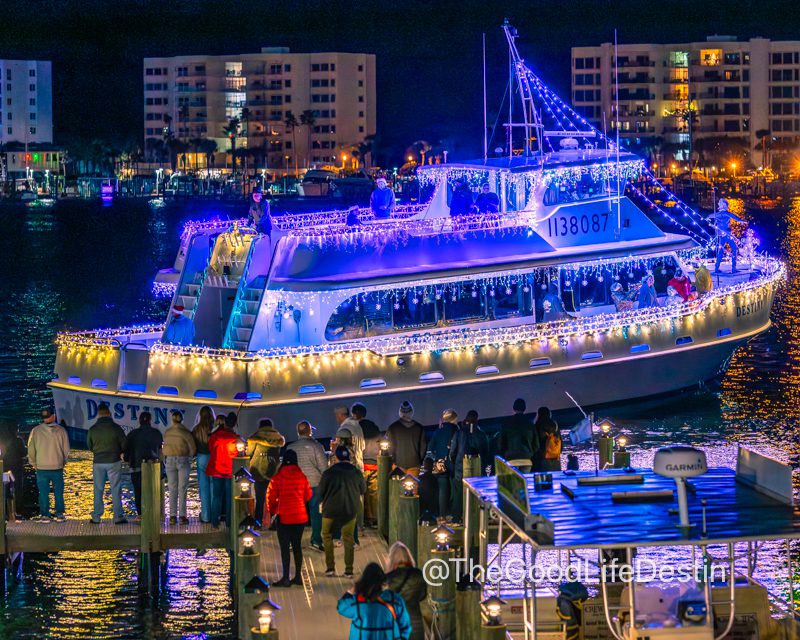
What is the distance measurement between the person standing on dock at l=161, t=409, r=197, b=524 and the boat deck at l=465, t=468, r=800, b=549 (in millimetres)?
7056

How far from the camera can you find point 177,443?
20516mm

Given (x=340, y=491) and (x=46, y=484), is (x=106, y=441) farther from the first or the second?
(x=340, y=491)

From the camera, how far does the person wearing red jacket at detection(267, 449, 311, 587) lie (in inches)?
687

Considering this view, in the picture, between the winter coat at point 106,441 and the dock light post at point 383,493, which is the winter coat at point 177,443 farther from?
A: the dock light post at point 383,493

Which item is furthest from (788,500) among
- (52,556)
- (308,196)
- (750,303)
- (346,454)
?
(308,196)

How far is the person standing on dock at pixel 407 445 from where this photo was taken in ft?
65.6

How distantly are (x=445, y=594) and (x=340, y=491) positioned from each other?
261cm

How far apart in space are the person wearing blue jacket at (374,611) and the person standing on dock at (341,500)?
517 cm

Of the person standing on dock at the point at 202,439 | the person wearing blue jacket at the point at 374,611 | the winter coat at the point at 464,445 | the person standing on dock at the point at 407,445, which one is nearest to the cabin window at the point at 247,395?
the person standing on dock at the point at 202,439

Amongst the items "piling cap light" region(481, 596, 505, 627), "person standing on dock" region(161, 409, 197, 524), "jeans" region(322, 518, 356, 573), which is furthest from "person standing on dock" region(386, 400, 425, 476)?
"piling cap light" region(481, 596, 505, 627)

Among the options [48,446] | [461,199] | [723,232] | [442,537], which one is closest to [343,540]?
[442,537]

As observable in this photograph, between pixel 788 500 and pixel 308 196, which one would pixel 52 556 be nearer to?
pixel 788 500

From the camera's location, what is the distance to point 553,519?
12.8 m

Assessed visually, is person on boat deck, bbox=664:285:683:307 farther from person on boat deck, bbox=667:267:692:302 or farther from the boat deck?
the boat deck
